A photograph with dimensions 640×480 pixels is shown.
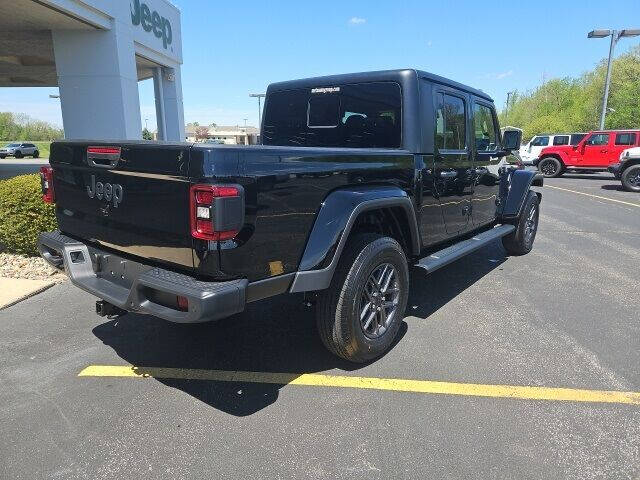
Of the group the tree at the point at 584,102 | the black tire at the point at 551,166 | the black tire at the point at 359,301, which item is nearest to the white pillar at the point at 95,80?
the black tire at the point at 359,301

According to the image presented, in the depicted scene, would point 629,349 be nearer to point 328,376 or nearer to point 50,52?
point 328,376

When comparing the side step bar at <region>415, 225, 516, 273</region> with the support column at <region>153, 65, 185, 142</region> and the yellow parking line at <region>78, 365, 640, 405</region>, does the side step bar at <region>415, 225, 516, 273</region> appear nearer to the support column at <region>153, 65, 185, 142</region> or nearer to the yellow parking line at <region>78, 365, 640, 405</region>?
the yellow parking line at <region>78, 365, 640, 405</region>

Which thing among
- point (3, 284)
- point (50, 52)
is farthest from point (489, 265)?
point (50, 52)

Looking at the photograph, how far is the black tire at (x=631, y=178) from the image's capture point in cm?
1478

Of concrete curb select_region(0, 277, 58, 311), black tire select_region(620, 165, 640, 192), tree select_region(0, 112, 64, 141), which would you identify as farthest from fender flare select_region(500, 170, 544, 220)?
tree select_region(0, 112, 64, 141)

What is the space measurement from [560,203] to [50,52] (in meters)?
15.2

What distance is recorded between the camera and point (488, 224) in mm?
5496

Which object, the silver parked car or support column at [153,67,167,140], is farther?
the silver parked car

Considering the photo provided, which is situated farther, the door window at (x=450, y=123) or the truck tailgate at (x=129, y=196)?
the door window at (x=450, y=123)

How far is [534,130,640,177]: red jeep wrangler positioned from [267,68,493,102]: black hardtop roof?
52.1 ft

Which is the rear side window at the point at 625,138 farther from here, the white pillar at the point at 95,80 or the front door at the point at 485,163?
the white pillar at the point at 95,80

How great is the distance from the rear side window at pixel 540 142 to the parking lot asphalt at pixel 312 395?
19.0 m

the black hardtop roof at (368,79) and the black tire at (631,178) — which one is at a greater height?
the black hardtop roof at (368,79)

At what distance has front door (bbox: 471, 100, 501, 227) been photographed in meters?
4.78
